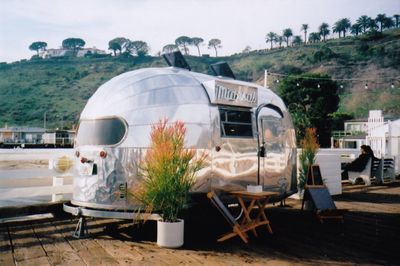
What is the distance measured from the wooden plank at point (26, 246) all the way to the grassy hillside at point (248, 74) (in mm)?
69555

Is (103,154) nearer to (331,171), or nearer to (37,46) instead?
(331,171)

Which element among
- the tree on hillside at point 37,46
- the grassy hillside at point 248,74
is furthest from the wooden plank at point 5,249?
the tree on hillside at point 37,46

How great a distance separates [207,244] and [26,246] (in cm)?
272

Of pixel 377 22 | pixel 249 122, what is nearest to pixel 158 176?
pixel 249 122

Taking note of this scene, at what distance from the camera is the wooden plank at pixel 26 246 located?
489 cm

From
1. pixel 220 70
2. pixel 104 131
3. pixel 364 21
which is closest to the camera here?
pixel 104 131

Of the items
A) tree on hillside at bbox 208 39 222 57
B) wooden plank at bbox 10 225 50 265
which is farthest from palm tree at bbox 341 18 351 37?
wooden plank at bbox 10 225 50 265

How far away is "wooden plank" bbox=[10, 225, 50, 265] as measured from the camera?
193 inches

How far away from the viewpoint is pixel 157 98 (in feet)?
19.9

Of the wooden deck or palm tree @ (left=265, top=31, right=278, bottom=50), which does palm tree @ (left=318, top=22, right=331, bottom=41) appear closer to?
palm tree @ (left=265, top=31, right=278, bottom=50)

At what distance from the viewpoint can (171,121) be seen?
6.00 metres

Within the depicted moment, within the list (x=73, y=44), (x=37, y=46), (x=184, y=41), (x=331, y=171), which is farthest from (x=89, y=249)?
(x=37, y=46)

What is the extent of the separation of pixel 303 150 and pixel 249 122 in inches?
139

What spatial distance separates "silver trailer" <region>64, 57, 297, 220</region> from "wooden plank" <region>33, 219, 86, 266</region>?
548 millimetres
